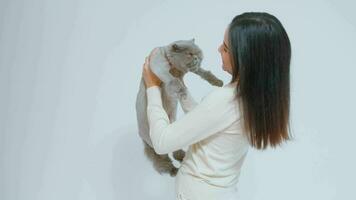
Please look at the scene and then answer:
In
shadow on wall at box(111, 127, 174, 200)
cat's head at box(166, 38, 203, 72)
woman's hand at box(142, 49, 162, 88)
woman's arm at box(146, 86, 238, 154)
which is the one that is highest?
cat's head at box(166, 38, 203, 72)

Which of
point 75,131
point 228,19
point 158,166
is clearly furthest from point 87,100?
point 228,19

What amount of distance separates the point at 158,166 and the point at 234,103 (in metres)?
0.46

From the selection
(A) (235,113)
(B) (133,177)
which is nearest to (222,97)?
Result: (A) (235,113)

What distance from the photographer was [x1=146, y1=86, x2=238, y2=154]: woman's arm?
1.08 meters

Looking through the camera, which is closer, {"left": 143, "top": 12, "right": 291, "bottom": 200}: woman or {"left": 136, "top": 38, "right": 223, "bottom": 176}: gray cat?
{"left": 143, "top": 12, "right": 291, "bottom": 200}: woman

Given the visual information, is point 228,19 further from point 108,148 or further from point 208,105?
point 208,105

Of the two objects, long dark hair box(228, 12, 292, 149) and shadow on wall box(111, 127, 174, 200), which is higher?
long dark hair box(228, 12, 292, 149)

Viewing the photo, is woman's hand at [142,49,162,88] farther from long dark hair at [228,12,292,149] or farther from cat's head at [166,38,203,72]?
long dark hair at [228,12,292,149]

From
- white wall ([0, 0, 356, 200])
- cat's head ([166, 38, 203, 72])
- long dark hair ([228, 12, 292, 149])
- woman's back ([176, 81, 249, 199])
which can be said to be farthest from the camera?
white wall ([0, 0, 356, 200])

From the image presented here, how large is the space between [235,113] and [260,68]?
135 mm

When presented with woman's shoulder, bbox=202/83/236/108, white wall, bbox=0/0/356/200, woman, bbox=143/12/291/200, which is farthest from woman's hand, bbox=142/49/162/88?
white wall, bbox=0/0/356/200

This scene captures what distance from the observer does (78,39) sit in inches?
72.2

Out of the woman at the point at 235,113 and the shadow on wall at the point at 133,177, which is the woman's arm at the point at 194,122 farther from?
the shadow on wall at the point at 133,177

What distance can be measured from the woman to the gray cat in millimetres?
51
